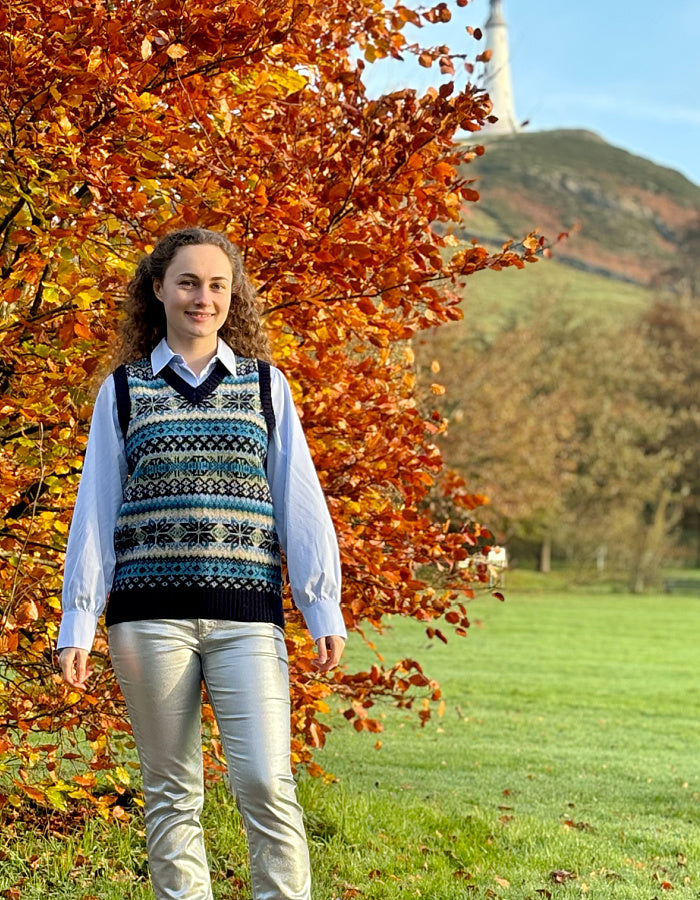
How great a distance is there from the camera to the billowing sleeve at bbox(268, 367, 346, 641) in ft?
10.5

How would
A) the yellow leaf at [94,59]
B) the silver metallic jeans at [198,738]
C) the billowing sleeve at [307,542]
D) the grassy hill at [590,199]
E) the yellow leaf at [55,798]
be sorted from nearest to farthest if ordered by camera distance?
the silver metallic jeans at [198,738]
the billowing sleeve at [307,542]
the yellow leaf at [94,59]
the yellow leaf at [55,798]
the grassy hill at [590,199]

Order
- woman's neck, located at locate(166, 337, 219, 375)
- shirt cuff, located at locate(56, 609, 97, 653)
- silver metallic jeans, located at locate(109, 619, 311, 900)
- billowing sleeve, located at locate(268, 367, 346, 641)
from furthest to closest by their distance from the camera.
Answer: woman's neck, located at locate(166, 337, 219, 375) < billowing sleeve, located at locate(268, 367, 346, 641) < shirt cuff, located at locate(56, 609, 97, 653) < silver metallic jeans, located at locate(109, 619, 311, 900)

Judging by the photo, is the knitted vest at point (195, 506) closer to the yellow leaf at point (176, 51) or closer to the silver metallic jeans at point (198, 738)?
the silver metallic jeans at point (198, 738)

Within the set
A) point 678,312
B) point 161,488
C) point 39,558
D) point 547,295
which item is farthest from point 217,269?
point 678,312

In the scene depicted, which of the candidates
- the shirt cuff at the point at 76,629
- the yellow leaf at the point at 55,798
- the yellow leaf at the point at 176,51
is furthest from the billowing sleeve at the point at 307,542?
the yellow leaf at the point at 55,798

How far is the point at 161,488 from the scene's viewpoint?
3.13 metres

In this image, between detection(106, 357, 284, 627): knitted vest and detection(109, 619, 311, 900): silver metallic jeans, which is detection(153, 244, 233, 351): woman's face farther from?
detection(109, 619, 311, 900): silver metallic jeans

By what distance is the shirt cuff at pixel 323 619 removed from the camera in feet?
10.4

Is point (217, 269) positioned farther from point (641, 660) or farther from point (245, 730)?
point (641, 660)

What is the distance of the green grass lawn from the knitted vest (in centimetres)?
223

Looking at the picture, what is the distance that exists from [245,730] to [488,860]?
116 inches

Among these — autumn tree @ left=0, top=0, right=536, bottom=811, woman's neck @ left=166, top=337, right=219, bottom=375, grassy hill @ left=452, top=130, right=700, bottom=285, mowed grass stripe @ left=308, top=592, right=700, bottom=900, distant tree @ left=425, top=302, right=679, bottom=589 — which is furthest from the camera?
grassy hill @ left=452, top=130, right=700, bottom=285

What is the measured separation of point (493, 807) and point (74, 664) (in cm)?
479

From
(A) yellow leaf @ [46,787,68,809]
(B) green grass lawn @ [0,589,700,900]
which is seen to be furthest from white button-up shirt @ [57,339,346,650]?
(B) green grass lawn @ [0,589,700,900]
